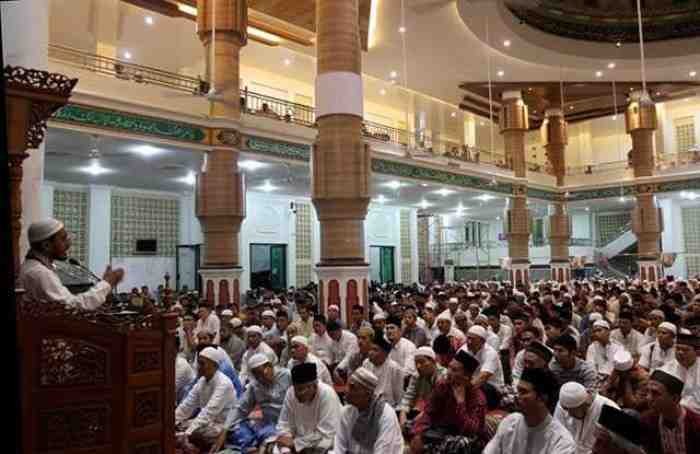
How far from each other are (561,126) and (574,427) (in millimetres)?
17285

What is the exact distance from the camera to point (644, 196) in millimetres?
17297

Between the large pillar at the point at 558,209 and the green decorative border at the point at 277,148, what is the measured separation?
10840mm

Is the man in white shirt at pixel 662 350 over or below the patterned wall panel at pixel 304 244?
below

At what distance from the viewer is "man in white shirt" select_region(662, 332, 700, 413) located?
3846 mm

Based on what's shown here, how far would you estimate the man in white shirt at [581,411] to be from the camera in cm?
285

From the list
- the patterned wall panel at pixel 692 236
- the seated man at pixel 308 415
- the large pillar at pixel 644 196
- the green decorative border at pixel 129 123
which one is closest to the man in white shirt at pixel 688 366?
the seated man at pixel 308 415

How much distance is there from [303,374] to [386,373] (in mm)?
1290

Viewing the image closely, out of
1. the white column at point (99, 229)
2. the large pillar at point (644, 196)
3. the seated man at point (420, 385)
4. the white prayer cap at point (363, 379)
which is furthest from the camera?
the large pillar at point (644, 196)

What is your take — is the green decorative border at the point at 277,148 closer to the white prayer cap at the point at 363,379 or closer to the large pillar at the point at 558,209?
the white prayer cap at the point at 363,379

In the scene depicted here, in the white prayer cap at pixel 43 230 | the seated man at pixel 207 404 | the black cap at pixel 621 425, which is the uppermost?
the white prayer cap at pixel 43 230

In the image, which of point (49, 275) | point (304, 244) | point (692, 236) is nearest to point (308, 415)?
point (49, 275)

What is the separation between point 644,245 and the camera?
54.6ft

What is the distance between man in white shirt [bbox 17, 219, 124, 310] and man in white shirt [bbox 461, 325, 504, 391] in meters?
2.80

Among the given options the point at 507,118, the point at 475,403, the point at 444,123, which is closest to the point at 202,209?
the point at 475,403
